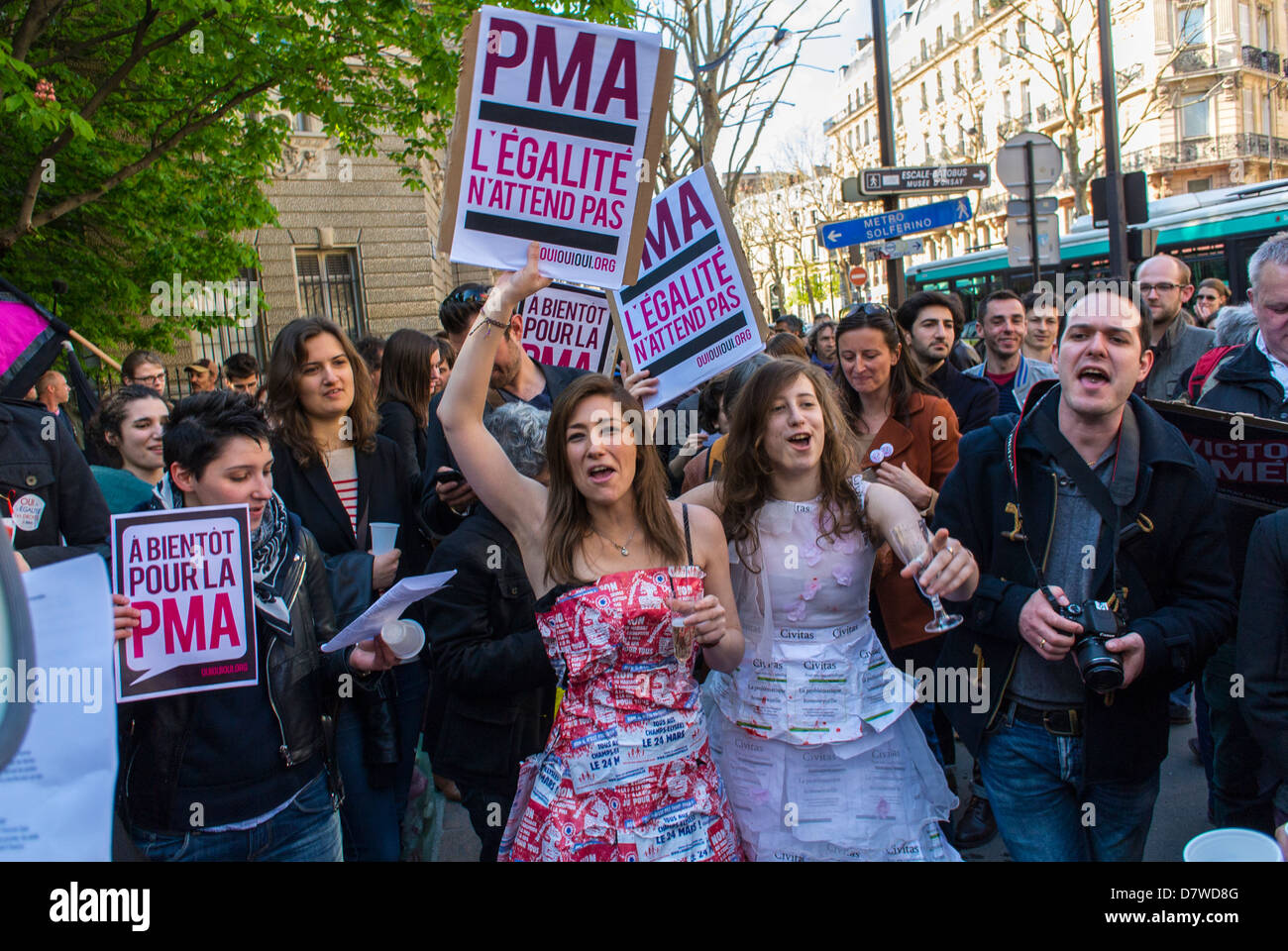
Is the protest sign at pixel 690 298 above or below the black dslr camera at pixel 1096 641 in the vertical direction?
above

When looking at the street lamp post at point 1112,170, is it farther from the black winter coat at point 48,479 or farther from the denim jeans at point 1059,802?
the black winter coat at point 48,479

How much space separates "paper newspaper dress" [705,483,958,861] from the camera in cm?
262

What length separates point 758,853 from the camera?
8.62 feet

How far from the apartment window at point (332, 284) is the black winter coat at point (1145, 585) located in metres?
19.8

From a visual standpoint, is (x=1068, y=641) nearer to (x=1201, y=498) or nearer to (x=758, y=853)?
(x=1201, y=498)

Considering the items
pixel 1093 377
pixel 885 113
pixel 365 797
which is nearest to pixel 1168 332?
pixel 1093 377

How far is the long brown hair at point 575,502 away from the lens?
103 inches

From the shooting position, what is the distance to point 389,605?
231 centimetres

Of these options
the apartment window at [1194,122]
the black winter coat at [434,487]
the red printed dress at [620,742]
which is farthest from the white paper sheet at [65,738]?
the apartment window at [1194,122]

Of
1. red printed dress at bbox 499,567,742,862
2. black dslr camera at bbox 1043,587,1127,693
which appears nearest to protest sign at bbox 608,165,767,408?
red printed dress at bbox 499,567,742,862

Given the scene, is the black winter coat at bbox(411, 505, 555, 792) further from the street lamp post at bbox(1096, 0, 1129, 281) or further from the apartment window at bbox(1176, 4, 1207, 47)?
the apartment window at bbox(1176, 4, 1207, 47)

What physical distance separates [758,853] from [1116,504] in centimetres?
128

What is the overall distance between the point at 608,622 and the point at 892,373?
239 centimetres

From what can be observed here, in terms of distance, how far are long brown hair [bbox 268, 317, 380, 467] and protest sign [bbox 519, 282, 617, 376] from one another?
0.97m
